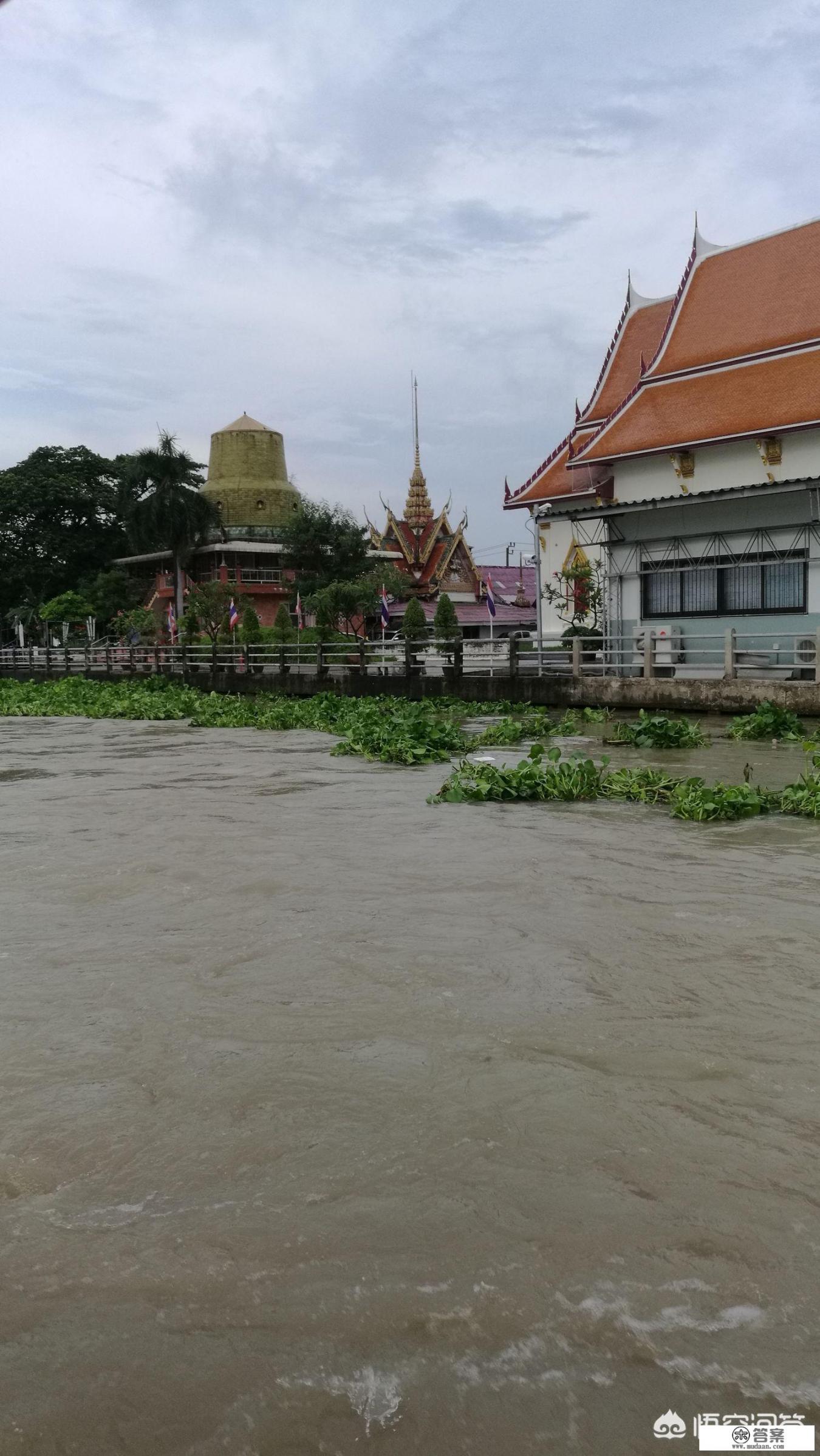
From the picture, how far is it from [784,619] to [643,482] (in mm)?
5006

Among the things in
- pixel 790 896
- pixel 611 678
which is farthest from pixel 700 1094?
pixel 611 678

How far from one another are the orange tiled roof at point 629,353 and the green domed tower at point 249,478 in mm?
32057

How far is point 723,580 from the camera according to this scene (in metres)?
21.7

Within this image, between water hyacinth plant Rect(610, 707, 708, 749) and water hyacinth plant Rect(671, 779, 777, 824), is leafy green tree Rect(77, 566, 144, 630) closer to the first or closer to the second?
water hyacinth plant Rect(610, 707, 708, 749)

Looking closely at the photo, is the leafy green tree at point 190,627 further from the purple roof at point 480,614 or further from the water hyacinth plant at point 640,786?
the water hyacinth plant at point 640,786

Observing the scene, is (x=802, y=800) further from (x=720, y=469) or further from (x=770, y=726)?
(x=720, y=469)

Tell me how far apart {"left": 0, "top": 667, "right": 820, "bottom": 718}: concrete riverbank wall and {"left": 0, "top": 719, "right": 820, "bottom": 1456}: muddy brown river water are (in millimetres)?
11167

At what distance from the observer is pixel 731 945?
198 inches

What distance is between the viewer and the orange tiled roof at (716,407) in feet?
68.1

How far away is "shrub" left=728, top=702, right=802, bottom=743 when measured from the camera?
48.3ft

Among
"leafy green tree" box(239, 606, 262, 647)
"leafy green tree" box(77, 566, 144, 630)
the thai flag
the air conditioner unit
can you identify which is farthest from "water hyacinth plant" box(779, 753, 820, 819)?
"leafy green tree" box(77, 566, 144, 630)

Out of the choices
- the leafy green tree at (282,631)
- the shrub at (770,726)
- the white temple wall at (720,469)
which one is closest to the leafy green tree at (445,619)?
the leafy green tree at (282,631)

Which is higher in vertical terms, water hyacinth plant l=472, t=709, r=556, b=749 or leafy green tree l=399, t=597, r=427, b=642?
leafy green tree l=399, t=597, r=427, b=642

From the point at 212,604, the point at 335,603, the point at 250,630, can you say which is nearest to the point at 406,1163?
the point at 335,603
